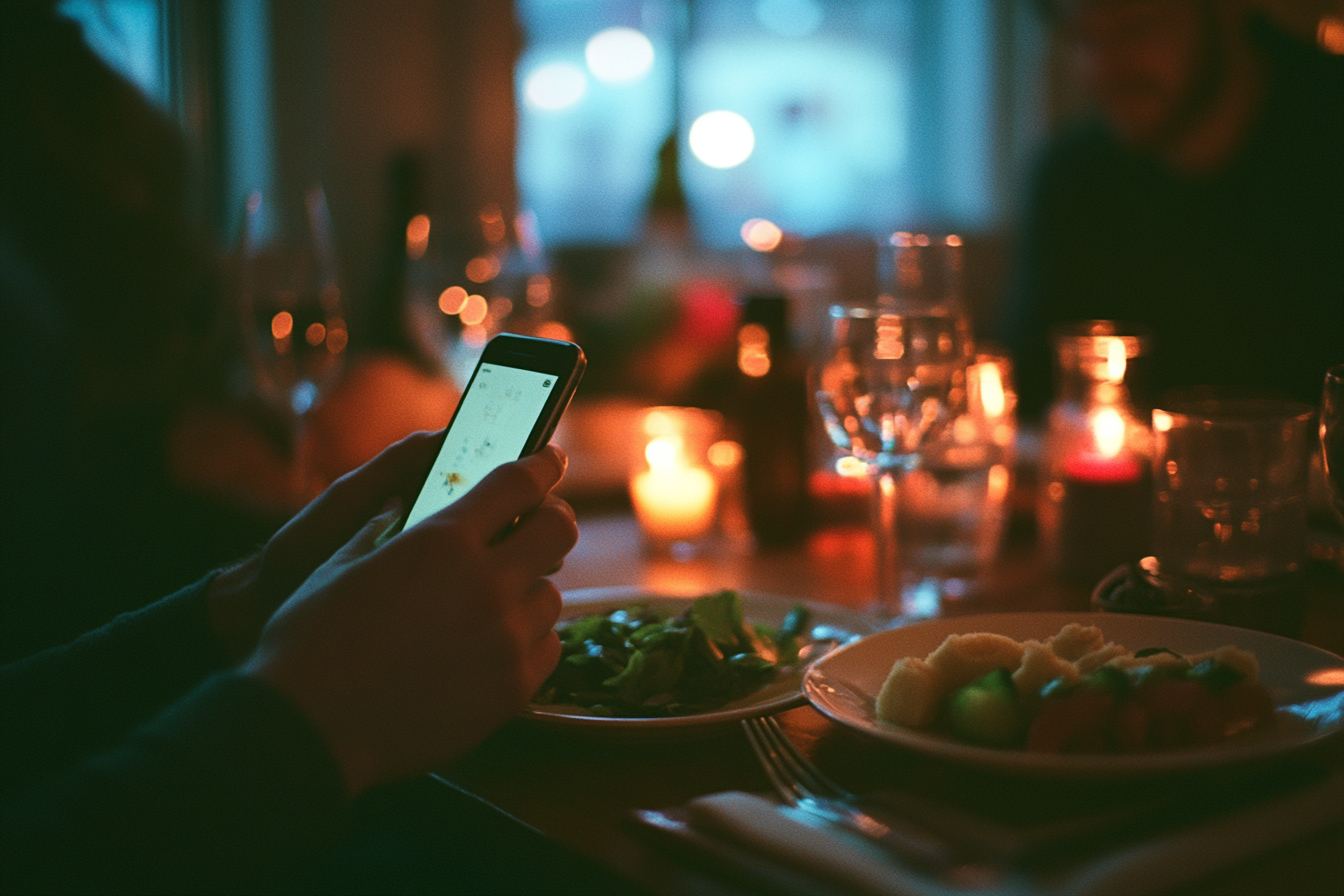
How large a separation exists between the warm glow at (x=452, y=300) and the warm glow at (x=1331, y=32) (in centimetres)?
230

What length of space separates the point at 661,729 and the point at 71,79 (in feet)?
4.13

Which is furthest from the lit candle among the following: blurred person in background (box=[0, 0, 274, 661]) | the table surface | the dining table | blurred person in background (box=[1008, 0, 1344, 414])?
blurred person in background (box=[1008, 0, 1344, 414])

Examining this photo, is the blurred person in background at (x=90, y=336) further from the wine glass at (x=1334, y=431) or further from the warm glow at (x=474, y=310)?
the wine glass at (x=1334, y=431)

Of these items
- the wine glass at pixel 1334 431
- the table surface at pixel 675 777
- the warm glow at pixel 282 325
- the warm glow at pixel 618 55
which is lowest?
the table surface at pixel 675 777

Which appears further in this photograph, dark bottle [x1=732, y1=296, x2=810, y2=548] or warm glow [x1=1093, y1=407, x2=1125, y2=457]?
dark bottle [x1=732, y1=296, x2=810, y2=548]

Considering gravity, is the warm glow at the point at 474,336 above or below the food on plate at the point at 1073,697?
above

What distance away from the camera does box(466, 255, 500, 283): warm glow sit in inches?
53.5

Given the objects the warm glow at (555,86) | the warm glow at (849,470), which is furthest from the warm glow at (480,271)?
the warm glow at (555,86)

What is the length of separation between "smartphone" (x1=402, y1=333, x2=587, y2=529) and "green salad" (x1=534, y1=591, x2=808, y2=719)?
0.37 feet

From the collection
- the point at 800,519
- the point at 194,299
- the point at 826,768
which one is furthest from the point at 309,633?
the point at 194,299

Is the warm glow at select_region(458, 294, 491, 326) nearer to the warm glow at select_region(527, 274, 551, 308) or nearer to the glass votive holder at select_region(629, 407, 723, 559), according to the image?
the warm glow at select_region(527, 274, 551, 308)

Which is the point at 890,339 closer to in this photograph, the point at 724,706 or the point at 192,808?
the point at 724,706

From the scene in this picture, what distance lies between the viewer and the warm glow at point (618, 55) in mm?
2994

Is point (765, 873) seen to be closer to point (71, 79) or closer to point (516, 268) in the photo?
point (516, 268)
